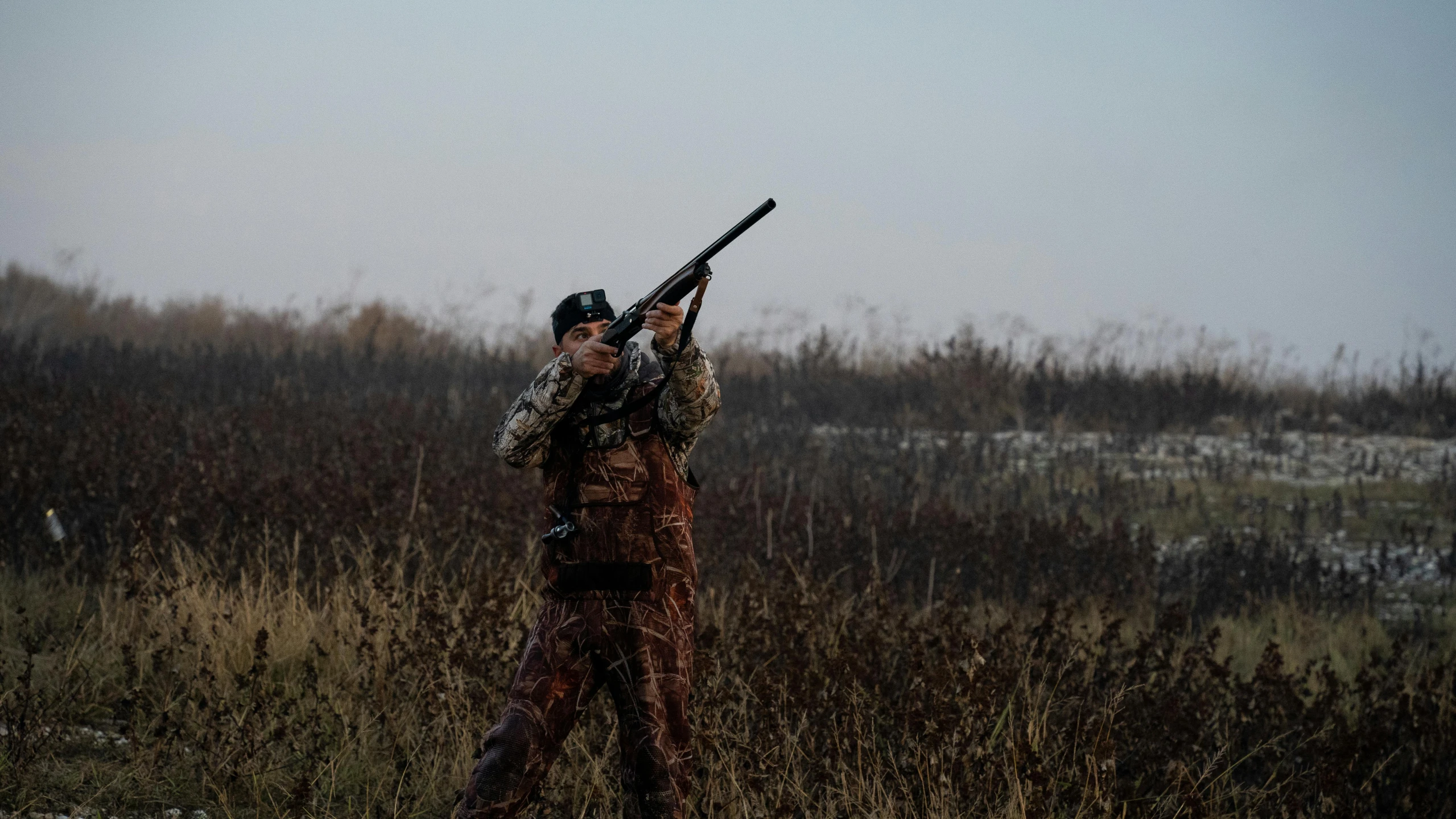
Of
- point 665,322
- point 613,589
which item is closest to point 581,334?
point 665,322

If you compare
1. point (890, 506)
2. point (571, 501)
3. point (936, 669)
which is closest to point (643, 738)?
point (571, 501)

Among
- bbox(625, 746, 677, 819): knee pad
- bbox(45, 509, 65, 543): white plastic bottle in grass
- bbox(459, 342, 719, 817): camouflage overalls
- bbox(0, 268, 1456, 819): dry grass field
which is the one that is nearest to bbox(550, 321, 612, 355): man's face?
bbox(459, 342, 719, 817): camouflage overalls

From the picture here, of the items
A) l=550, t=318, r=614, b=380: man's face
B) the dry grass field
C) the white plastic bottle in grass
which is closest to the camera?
l=550, t=318, r=614, b=380: man's face

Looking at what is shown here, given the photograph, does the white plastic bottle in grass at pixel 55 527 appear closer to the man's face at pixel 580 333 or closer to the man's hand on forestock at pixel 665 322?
the man's face at pixel 580 333

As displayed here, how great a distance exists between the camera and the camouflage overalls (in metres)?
2.79

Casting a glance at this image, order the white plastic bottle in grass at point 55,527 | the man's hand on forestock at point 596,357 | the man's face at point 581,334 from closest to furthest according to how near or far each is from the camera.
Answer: the man's hand on forestock at point 596,357, the man's face at point 581,334, the white plastic bottle in grass at point 55,527

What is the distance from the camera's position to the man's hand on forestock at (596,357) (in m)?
2.73

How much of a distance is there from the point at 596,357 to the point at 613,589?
0.57 meters

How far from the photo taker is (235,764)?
12.7 feet

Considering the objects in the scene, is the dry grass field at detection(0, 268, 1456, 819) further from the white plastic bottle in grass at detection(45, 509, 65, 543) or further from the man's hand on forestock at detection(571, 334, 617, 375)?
the man's hand on forestock at detection(571, 334, 617, 375)

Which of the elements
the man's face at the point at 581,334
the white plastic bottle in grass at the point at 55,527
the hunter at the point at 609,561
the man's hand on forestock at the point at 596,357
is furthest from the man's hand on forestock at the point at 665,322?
the white plastic bottle in grass at the point at 55,527

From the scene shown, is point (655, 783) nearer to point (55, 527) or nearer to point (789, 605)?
point (789, 605)

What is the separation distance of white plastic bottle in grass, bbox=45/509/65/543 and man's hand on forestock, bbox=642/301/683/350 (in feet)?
16.9

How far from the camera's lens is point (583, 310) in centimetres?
298
